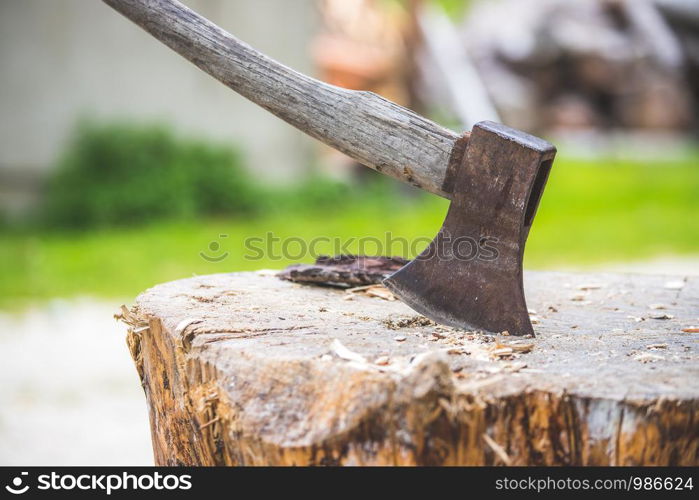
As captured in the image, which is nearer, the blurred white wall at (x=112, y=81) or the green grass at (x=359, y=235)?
the green grass at (x=359, y=235)

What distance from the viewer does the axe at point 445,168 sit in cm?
191

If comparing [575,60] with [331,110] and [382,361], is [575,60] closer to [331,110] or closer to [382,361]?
[331,110]

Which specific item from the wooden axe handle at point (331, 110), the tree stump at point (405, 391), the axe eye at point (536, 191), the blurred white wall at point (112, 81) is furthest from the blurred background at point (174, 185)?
the axe eye at point (536, 191)

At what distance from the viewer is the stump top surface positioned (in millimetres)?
1516

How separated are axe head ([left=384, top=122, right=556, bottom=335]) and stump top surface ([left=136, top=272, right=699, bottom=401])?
0.08 meters

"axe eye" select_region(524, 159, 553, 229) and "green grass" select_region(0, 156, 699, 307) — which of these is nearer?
"axe eye" select_region(524, 159, 553, 229)

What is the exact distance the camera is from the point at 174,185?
8680 mm

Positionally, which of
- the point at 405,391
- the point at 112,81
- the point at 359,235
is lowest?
the point at 405,391

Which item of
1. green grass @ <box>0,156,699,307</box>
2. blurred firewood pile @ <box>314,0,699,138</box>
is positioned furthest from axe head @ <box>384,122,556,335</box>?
blurred firewood pile @ <box>314,0,699,138</box>

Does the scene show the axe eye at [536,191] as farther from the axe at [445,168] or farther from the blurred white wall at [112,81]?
the blurred white wall at [112,81]

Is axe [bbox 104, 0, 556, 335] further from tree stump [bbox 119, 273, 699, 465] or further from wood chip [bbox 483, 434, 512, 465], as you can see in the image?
wood chip [bbox 483, 434, 512, 465]

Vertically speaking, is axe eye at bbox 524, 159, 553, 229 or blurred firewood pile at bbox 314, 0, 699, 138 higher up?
blurred firewood pile at bbox 314, 0, 699, 138

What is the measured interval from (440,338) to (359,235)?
20.5 feet

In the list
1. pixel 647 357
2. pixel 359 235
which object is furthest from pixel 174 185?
pixel 647 357
